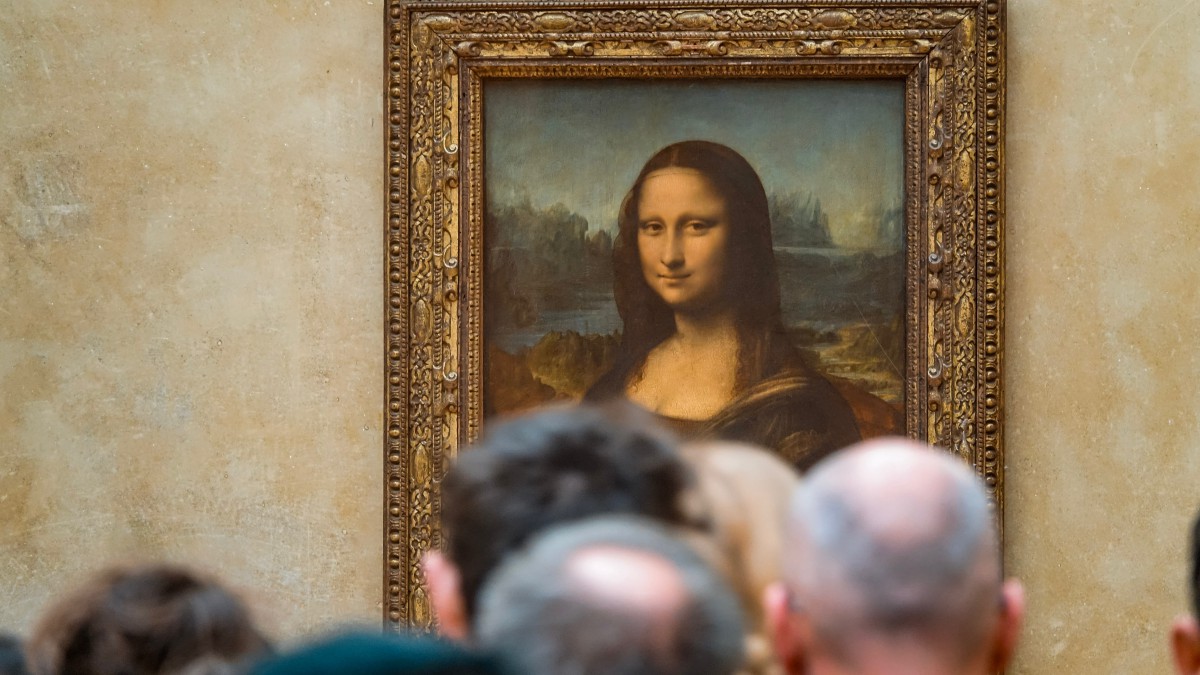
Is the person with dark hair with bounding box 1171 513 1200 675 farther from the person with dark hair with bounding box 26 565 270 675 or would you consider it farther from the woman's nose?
the woman's nose

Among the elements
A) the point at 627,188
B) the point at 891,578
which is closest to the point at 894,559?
the point at 891,578

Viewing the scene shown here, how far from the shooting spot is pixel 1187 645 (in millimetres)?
2891

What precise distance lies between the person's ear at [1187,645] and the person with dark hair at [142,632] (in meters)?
1.69

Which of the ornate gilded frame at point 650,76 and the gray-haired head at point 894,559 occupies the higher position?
the ornate gilded frame at point 650,76

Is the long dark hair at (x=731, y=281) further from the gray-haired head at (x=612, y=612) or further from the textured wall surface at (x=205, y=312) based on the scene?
the gray-haired head at (x=612, y=612)

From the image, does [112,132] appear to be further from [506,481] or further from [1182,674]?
[1182,674]

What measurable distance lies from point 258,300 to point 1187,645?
514 centimetres

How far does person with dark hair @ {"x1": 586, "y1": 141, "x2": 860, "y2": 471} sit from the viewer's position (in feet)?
23.0

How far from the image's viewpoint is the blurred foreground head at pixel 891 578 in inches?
103

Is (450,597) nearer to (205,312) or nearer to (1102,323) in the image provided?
(205,312)

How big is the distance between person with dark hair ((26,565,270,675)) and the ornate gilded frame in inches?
166

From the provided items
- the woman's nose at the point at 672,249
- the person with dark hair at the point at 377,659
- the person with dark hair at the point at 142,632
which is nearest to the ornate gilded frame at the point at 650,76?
the woman's nose at the point at 672,249

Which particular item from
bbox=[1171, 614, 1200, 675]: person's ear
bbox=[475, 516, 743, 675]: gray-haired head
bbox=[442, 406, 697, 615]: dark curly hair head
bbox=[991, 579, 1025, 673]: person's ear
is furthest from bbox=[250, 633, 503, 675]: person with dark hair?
bbox=[1171, 614, 1200, 675]: person's ear

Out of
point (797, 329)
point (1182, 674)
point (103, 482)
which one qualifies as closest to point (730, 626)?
point (1182, 674)
